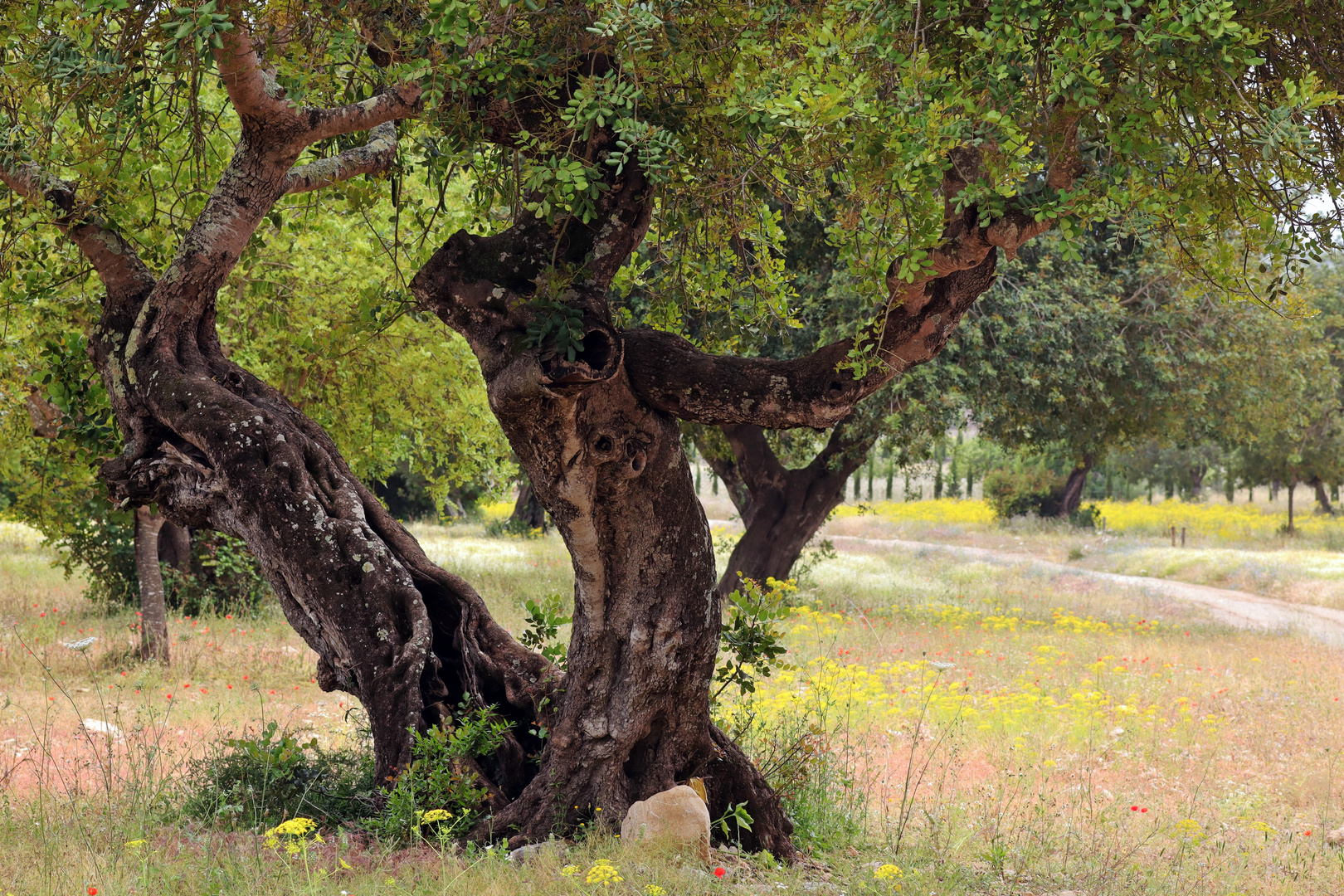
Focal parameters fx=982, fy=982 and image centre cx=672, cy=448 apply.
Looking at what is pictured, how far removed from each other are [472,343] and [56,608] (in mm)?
13180

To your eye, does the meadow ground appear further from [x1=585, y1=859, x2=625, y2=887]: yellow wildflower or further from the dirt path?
the dirt path

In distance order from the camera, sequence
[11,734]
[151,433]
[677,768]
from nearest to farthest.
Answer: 1. [677,768]
2. [151,433]
3. [11,734]

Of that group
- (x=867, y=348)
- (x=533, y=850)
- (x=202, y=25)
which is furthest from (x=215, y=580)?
(x=867, y=348)

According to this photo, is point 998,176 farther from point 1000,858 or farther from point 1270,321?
point 1270,321

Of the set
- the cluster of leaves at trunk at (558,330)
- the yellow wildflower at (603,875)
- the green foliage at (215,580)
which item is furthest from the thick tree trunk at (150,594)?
the yellow wildflower at (603,875)

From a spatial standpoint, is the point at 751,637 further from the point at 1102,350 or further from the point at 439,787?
the point at 1102,350

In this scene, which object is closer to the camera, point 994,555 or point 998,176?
point 998,176

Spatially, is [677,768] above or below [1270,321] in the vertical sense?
below

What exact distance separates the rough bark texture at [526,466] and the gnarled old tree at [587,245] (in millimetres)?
18

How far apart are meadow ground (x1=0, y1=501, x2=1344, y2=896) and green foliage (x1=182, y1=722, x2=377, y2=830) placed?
0.18 m

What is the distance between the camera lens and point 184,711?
9125 mm

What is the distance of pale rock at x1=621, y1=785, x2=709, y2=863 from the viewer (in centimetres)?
479

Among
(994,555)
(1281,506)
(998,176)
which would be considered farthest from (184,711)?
(1281,506)

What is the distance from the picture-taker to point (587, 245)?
5.23 metres
